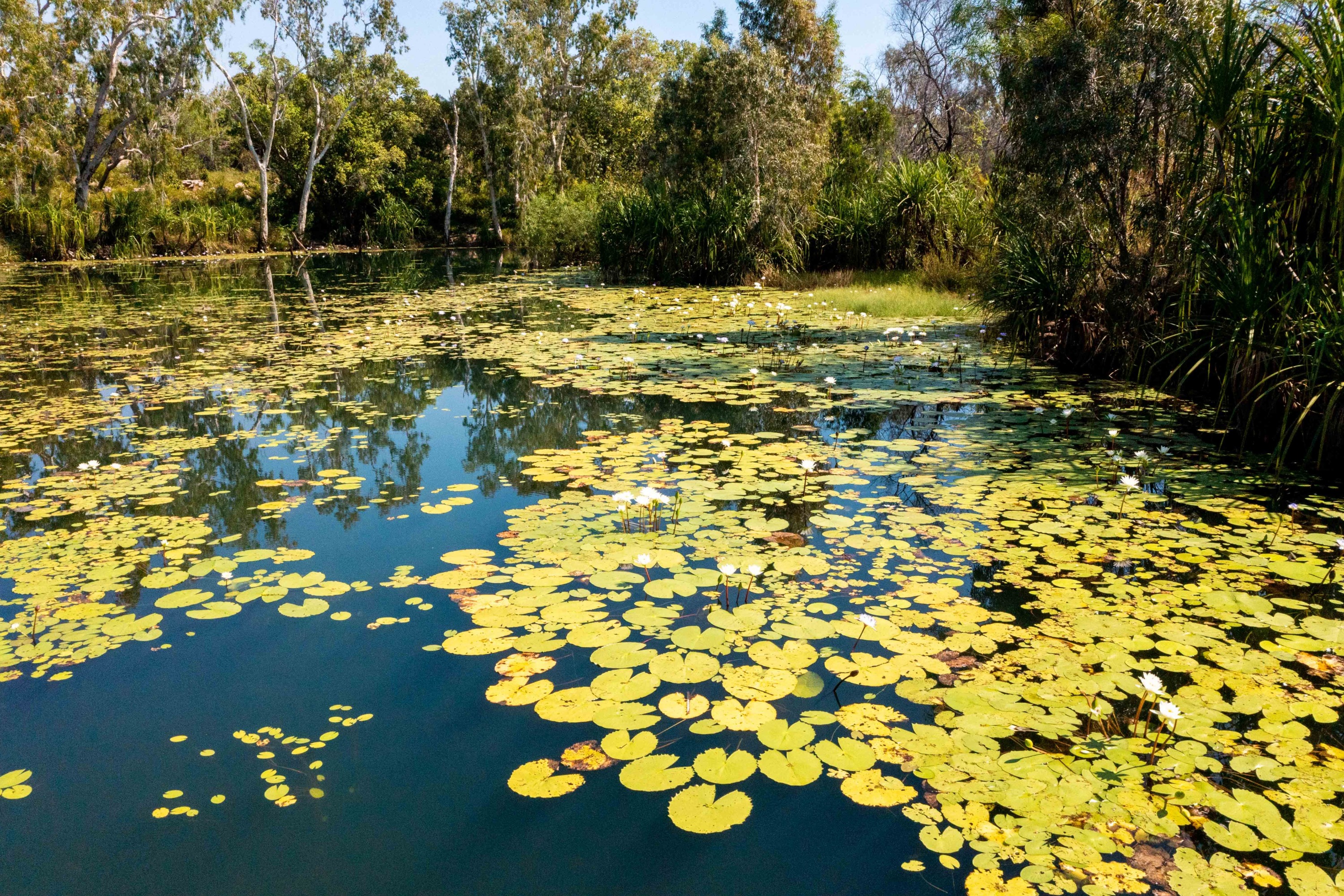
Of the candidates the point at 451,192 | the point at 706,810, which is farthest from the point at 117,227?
the point at 706,810

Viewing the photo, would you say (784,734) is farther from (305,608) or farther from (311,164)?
(311,164)

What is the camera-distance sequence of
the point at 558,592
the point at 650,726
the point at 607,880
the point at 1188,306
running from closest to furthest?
1. the point at 607,880
2. the point at 650,726
3. the point at 558,592
4. the point at 1188,306

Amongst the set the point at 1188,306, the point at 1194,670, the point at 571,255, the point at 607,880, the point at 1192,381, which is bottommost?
the point at 607,880

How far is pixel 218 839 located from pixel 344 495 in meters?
2.61

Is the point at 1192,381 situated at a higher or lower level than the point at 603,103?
lower

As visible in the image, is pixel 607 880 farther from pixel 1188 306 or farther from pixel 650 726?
pixel 1188 306

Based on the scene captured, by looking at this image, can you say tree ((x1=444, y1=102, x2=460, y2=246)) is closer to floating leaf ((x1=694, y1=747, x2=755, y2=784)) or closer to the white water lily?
floating leaf ((x1=694, y1=747, x2=755, y2=784))

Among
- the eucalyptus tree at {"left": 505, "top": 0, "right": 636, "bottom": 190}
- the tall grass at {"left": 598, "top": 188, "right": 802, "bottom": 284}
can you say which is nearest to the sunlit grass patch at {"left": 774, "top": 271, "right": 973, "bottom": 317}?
the tall grass at {"left": 598, "top": 188, "right": 802, "bottom": 284}

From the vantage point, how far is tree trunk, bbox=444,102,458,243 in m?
31.2

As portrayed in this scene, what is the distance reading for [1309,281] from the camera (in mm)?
4227

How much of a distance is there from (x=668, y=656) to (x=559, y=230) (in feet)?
66.2

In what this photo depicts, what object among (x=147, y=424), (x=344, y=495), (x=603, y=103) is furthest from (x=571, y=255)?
(x=344, y=495)

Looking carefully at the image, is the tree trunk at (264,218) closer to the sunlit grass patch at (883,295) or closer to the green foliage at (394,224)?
the green foliage at (394,224)

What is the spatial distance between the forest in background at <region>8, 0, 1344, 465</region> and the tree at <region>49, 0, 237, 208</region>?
98 mm
